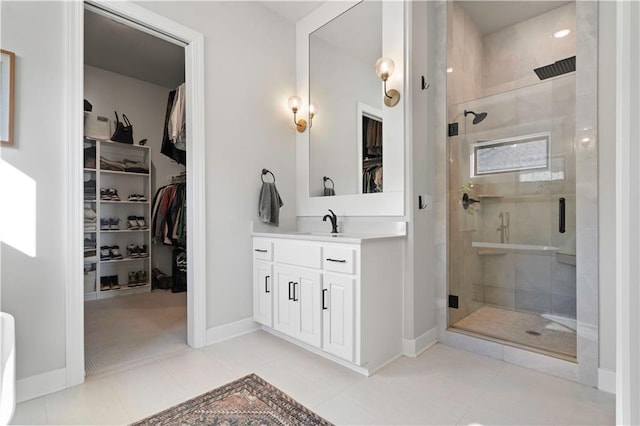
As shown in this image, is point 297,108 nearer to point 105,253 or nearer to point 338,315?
point 338,315

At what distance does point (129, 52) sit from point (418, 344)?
431 centimetres

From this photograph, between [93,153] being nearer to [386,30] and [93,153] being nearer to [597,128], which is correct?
[386,30]

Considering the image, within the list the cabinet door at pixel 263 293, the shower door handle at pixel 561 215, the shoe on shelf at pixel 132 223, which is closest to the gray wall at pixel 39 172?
the cabinet door at pixel 263 293

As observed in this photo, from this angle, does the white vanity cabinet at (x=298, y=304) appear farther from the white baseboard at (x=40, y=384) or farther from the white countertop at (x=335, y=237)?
the white baseboard at (x=40, y=384)

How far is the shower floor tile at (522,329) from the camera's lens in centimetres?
213

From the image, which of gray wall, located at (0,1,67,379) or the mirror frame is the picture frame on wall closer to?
gray wall, located at (0,1,67,379)

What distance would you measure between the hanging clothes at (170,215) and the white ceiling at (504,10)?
13.1 ft

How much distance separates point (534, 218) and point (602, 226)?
2.69ft

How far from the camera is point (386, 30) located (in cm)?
242

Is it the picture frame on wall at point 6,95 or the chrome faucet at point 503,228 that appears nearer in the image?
the picture frame on wall at point 6,95

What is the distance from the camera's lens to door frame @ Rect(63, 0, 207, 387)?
6.16 feet

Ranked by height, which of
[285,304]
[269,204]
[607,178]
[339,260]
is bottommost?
[285,304]

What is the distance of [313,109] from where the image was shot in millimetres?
3025

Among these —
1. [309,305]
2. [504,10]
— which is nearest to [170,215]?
[309,305]
